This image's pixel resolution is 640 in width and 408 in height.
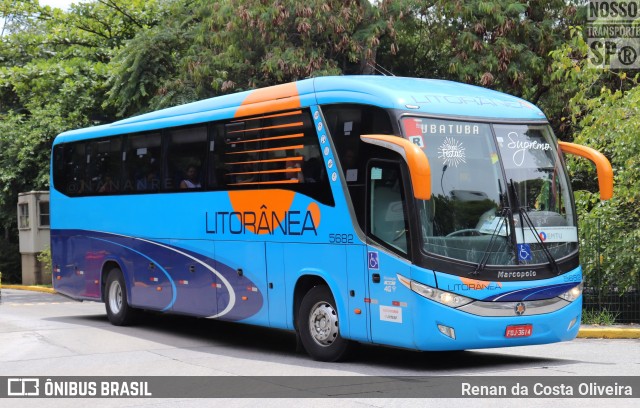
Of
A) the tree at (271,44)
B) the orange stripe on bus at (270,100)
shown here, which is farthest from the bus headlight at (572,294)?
the tree at (271,44)

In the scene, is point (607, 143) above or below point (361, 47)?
below

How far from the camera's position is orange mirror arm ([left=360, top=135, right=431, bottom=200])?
34.8 ft

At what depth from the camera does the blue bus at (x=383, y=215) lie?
11.4 meters

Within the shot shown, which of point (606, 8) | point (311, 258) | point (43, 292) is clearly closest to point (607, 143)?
point (606, 8)

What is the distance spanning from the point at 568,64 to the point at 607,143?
167cm

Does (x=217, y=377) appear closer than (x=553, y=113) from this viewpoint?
Yes

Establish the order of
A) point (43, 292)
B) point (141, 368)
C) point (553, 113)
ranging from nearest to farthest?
1. point (141, 368)
2. point (553, 113)
3. point (43, 292)

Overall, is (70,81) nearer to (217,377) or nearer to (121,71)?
(121,71)

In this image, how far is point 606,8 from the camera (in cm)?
2233

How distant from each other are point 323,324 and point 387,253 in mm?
1686

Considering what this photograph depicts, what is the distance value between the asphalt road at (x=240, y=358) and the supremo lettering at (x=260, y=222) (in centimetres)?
175

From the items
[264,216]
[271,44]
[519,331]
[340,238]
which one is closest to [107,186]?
[264,216]

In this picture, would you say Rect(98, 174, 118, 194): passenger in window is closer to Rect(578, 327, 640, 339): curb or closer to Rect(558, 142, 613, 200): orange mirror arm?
Rect(578, 327, 640, 339): curb

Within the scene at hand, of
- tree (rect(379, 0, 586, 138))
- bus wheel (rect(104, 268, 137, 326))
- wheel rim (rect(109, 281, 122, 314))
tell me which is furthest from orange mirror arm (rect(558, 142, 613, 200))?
tree (rect(379, 0, 586, 138))
